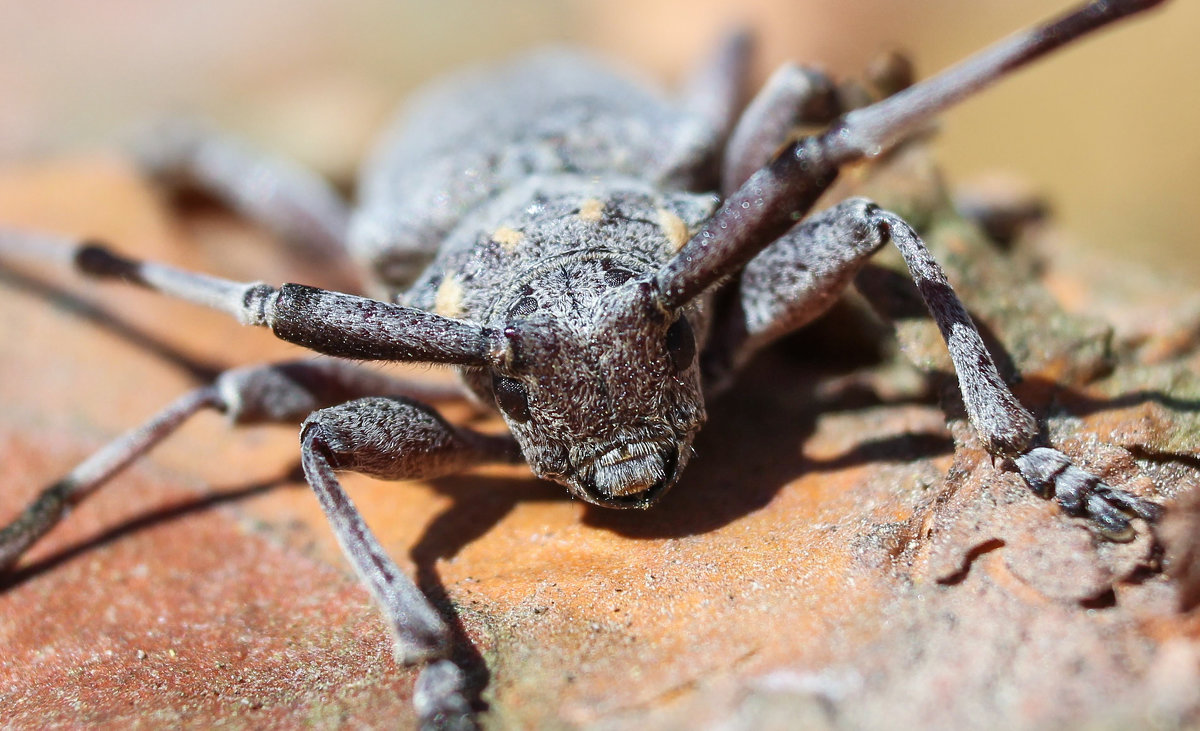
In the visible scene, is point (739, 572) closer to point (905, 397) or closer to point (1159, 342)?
point (905, 397)

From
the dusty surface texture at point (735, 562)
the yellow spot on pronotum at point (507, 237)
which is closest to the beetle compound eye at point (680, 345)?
the dusty surface texture at point (735, 562)

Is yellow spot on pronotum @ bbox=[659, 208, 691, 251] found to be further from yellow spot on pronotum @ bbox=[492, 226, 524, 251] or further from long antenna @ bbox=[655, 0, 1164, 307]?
long antenna @ bbox=[655, 0, 1164, 307]

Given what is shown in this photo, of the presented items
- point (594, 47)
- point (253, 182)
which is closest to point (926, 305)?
point (253, 182)

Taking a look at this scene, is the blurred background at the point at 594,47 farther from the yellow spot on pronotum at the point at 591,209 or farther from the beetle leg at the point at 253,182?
the yellow spot on pronotum at the point at 591,209

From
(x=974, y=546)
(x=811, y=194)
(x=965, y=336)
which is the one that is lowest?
(x=974, y=546)

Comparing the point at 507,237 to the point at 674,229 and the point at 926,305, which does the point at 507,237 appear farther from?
the point at 926,305

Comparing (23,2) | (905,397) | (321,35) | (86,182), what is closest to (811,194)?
(905,397)
